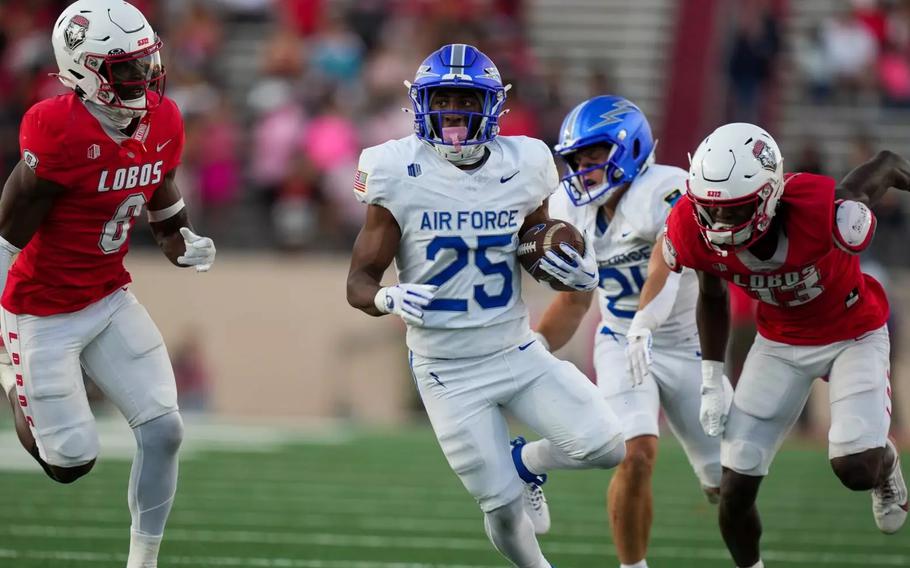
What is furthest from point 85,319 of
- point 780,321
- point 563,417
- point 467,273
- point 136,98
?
point 780,321

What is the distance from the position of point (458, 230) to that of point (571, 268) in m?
0.41

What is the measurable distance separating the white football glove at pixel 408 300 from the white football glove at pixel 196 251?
96 cm

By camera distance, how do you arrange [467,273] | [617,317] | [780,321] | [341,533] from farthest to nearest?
[341,533] → [617,317] → [780,321] → [467,273]

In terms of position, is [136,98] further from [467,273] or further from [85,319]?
[467,273]

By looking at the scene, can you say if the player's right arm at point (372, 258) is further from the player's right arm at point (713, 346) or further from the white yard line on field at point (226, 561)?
the white yard line on field at point (226, 561)

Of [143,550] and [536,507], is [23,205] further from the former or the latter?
[536,507]

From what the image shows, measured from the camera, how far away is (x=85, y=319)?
516cm

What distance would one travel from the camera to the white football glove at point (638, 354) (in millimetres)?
5289

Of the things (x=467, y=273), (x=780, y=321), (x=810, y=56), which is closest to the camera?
(x=467, y=273)

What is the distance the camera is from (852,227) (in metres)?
4.96

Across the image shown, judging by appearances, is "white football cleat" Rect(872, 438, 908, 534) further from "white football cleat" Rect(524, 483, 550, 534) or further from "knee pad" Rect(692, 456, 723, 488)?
"white football cleat" Rect(524, 483, 550, 534)

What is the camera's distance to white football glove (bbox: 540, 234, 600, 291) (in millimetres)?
4840

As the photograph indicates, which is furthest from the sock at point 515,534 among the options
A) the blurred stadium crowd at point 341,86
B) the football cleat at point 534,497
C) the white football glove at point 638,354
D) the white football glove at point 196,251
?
the blurred stadium crowd at point 341,86

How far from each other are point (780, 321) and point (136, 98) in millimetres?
2515
